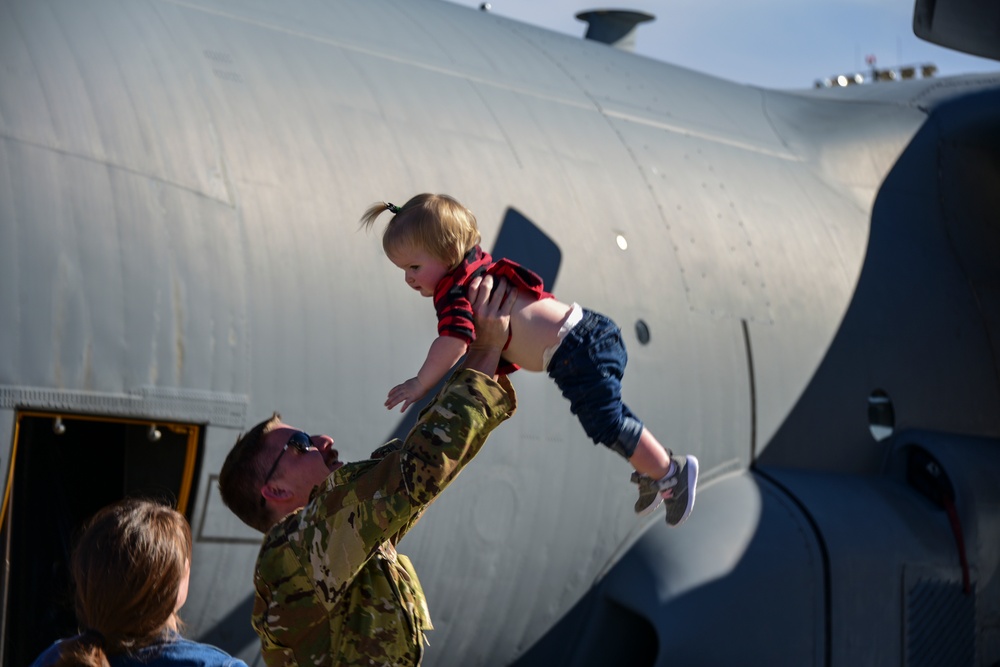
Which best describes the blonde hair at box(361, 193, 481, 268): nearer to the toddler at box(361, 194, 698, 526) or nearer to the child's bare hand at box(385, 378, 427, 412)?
the toddler at box(361, 194, 698, 526)

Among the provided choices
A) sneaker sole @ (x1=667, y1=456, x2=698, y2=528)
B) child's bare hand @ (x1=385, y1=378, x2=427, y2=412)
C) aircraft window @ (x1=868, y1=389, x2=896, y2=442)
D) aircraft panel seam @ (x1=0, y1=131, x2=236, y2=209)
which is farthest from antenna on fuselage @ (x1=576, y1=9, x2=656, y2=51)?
child's bare hand @ (x1=385, y1=378, x2=427, y2=412)

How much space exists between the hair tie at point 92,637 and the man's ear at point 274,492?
0.61m

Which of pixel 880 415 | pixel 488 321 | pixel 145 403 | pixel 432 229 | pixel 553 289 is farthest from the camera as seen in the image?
pixel 880 415

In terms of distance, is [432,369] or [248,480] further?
[248,480]

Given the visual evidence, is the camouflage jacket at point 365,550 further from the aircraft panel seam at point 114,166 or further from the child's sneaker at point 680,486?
the aircraft panel seam at point 114,166

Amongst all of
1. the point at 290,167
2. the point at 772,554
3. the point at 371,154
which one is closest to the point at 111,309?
the point at 290,167

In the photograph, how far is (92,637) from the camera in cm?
232

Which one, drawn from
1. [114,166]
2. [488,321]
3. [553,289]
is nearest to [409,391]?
[488,321]

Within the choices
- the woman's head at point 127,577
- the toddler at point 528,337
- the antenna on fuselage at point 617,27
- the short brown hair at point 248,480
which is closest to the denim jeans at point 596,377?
the toddler at point 528,337

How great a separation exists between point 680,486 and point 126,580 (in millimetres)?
1330

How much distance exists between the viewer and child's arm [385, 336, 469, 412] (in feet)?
8.79

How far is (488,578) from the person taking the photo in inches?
184

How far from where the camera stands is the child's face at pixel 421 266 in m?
2.77

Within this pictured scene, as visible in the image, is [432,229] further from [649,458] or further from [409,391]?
[649,458]
